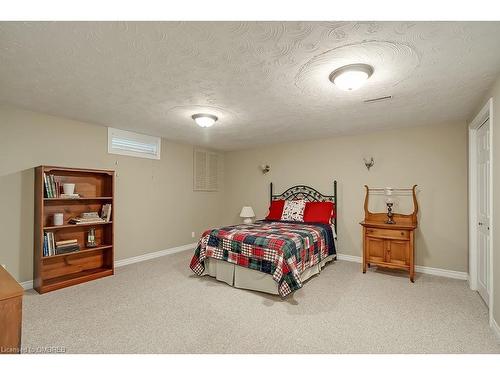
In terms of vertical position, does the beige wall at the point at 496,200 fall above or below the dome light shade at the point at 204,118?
below

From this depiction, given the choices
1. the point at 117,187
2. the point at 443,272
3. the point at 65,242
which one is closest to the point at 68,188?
the point at 65,242

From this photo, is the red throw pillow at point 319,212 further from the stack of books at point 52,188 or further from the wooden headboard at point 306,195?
the stack of books at point 52,188

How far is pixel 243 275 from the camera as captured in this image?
309cm

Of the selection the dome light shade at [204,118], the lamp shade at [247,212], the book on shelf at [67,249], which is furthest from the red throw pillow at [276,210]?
the book on shelf at [67,249]

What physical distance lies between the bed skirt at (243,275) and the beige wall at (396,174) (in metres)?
1.64

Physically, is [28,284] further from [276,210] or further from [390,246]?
[390,246]

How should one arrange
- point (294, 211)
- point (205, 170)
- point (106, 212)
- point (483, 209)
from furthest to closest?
point (205, 170) → point (294, 211) → point (106, 212) → point (483, 209)

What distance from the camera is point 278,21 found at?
1471 mm

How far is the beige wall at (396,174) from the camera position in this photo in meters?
3.56

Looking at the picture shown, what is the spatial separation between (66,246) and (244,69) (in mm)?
3191

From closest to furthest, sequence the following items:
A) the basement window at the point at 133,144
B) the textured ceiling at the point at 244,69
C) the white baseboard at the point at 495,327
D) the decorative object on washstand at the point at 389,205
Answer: the textured ceiling at the point at 244,69, the white baseboard at the point at 495,327, the decorative object on washstand at the point at 389,205, the basement window at the point at 133,144

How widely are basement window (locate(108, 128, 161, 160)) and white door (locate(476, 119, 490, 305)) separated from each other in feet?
15.5
